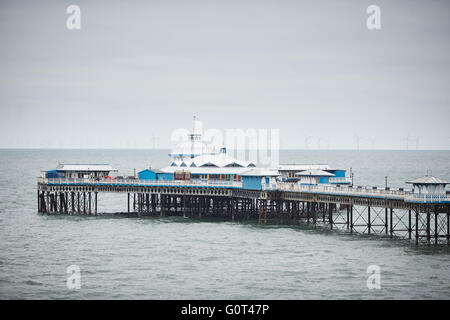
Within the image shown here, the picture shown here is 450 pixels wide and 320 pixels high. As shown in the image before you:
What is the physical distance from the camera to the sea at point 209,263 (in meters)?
52.5

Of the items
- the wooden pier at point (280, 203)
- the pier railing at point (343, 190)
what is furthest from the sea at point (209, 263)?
the pier railing at point (343, 190)

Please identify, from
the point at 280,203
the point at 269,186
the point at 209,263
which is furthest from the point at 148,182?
the point at 209,263

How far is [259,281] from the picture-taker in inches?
2186

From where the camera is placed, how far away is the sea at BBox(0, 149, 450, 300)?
5247 cm

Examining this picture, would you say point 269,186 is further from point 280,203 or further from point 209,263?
point 209,263

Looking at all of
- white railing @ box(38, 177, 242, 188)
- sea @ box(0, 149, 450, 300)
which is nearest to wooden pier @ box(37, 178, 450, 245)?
white railing @ box(38, 177, 242, 188)

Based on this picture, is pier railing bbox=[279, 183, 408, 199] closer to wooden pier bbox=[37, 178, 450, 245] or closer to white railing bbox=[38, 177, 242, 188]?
wooden pier bbox=[37, 178, 450, 245]

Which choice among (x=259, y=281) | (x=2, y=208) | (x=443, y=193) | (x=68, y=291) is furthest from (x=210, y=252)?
(x=2, y=208)

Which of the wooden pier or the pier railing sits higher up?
the pier railing

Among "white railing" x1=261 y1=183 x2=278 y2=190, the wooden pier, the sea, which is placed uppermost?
"white railing" x1=261 y1=183 x2=278 y2=190

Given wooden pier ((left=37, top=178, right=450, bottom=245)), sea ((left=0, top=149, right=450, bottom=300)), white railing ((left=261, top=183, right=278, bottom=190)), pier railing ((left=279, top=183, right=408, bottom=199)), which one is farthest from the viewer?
white railing ((left=261, top=183, right=278, bottom=190))
